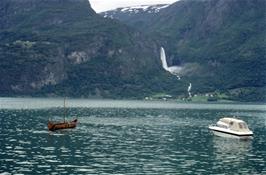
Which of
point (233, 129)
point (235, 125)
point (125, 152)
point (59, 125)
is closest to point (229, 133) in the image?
point (233, 129)

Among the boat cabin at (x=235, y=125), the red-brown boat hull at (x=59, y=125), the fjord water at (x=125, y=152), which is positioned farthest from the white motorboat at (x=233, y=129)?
the red-brown boat hull at (x=59, y=125)

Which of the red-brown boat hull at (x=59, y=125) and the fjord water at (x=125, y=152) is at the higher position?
the red-brown boat hull at (x=59, y=125)

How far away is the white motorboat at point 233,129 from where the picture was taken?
129337 millimetres

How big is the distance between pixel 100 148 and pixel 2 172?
30.1 meters

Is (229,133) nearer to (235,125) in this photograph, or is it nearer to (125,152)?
(235,125)

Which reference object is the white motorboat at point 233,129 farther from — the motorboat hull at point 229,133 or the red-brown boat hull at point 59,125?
the red-brown boat hull at point 59,125

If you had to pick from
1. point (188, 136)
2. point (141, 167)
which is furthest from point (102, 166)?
point (188, 136)

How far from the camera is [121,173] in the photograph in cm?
7338

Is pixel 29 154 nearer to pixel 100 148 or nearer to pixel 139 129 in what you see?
pixel 100 148

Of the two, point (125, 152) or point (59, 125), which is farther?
point (59, 125)

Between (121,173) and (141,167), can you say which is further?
(141,167)

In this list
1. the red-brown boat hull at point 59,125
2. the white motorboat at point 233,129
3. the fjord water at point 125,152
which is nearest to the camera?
the fjord water at point 125,152

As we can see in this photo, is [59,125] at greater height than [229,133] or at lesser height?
greater

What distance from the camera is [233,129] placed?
442 ft
